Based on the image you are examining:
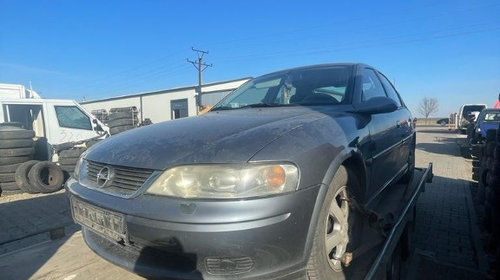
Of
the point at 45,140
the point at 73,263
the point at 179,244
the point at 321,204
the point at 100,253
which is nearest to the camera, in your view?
the point at 179,244

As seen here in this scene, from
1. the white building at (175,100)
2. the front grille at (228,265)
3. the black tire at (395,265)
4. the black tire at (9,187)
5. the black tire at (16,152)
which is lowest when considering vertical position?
the black tire at (9,187)

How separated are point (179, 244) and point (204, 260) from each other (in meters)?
0.14

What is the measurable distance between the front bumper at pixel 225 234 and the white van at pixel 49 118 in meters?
7.52

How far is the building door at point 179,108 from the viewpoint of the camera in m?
31.1

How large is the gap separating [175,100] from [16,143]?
85.2ft

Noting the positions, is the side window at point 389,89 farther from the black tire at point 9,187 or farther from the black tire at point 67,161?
the black tire at point 9,187

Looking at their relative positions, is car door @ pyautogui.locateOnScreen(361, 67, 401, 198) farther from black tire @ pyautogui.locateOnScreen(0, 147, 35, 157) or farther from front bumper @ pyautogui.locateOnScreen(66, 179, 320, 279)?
black tire @ pyautogui.locateOnScreen(0, 147, 35, 157)

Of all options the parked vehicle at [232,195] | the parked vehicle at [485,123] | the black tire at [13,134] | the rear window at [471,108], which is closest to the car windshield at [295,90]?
the parked vehicle at [232,195]

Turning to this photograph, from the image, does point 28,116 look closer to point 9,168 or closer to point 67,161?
point 67,161

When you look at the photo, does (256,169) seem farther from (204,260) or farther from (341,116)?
(341,116)

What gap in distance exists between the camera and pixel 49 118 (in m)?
8.16

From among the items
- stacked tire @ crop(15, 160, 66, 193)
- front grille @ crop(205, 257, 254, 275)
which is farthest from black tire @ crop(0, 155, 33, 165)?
front grille @ crop(205, 257, 254, 275)

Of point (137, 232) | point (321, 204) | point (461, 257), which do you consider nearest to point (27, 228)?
point (137, 232)

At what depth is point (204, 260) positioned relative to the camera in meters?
1.64
